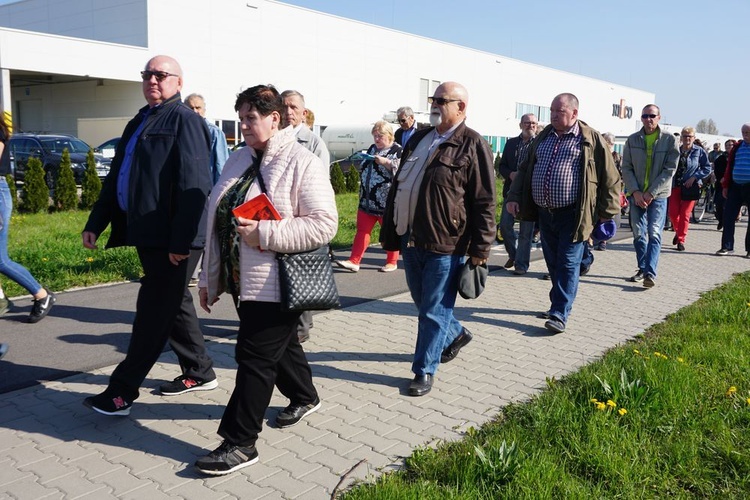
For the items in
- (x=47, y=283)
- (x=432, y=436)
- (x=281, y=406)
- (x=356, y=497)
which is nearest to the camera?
(x=356, y=497)

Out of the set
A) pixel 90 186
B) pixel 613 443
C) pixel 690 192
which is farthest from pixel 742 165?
pixel 90 186

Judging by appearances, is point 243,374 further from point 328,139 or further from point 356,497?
point 328,139

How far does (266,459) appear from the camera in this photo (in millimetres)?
3812

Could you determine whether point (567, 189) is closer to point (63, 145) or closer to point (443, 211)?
point (443, 211)

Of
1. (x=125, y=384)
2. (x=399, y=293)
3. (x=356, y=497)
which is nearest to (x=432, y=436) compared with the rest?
(x=356, y=497)

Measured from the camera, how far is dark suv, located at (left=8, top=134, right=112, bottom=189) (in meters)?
19.0

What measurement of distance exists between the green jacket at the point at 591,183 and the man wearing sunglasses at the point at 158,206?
3.46 metres

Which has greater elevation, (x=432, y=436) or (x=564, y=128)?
(x=564, y=128)

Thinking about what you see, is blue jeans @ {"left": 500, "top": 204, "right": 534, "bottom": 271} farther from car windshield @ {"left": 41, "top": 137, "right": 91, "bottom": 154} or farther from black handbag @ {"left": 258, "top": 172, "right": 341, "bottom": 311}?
car windshield @ {"left": 41, "top": 137, "right": 91, "bottom": 154}

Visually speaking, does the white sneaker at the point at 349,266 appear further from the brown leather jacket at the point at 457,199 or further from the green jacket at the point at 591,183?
the brown leather jacket at the point at 457,199

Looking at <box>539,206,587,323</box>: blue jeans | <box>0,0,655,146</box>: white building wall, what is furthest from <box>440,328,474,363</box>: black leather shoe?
<box>0,0,655,146</box>: white building wall

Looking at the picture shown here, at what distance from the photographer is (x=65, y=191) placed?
16.5 meters

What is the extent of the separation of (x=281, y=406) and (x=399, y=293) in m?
3.77

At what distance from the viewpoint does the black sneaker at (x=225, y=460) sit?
11.7 feet
